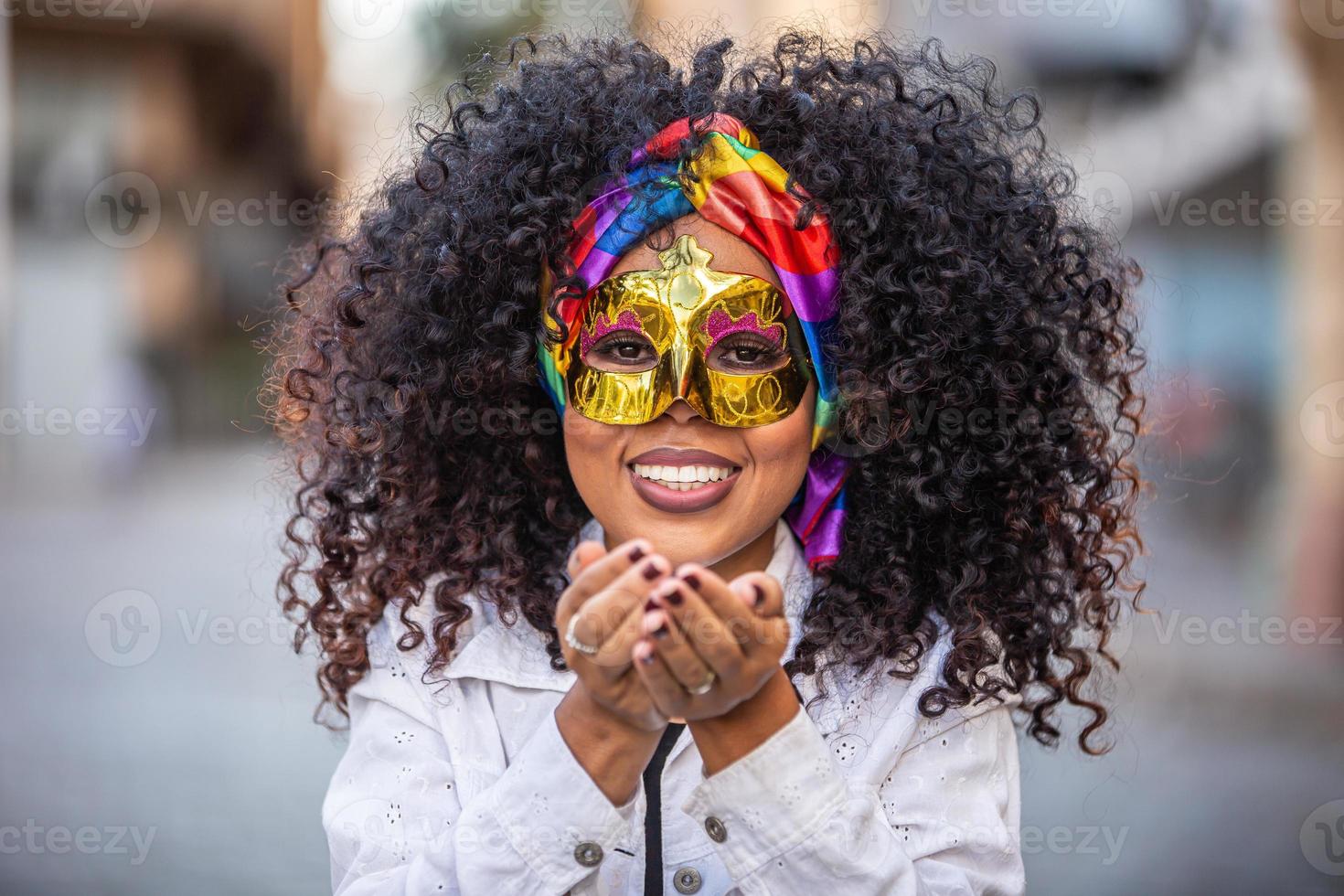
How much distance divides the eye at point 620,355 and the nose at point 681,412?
9cm

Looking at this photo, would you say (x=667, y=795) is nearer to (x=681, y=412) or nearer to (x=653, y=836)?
(x=653, y=836)

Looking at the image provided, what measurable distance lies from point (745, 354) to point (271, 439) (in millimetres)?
A: 2241

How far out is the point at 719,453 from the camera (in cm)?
246

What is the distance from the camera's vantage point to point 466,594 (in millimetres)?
2791

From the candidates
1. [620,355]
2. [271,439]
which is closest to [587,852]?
[620,355]

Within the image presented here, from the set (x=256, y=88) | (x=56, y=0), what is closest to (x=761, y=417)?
(x=56, y=0)

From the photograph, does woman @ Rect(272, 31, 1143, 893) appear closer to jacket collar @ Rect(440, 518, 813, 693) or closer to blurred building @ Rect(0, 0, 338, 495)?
jacket collar @ Rect(440, 518, 813, 693)

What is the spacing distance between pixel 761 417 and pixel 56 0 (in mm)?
16051

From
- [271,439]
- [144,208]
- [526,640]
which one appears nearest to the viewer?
[526,640]

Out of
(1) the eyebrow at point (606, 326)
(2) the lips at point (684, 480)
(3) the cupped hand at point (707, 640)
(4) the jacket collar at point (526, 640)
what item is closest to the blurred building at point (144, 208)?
(4) the jacket collar at point (526, 640)

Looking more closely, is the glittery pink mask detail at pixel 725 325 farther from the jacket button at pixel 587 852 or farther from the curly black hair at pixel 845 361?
the jacket button at pixel 587 852

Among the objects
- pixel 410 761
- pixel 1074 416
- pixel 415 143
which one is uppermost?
pixel 415 143

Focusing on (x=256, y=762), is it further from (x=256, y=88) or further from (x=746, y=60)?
(x=256, y=88)

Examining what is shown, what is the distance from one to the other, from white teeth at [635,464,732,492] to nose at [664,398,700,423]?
0.09m
